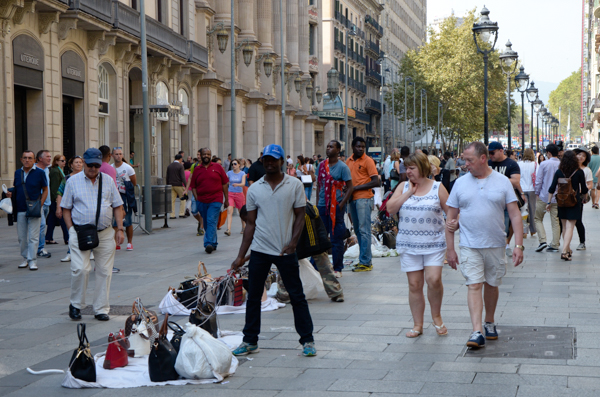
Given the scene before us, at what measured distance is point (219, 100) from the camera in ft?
130

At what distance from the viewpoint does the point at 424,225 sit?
22.9 feet

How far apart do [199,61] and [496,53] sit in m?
56.1

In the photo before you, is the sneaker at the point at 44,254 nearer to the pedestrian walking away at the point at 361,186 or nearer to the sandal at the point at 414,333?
the pedestrian walking away at the point at 361,186

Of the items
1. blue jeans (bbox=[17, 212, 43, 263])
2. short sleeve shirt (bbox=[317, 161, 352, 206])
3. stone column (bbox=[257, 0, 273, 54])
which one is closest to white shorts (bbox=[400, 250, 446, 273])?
short sleeve shirt (bbox=[317, 161, 352, 206])

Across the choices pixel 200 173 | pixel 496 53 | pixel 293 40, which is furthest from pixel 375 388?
pixel 496 53

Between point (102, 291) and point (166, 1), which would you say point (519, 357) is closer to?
point (102, 291)

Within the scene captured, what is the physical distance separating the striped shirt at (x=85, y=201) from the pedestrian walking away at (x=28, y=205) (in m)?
4.08

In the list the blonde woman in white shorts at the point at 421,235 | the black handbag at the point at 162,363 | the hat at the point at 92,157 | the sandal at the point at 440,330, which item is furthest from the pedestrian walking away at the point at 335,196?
the black handbag at the point at 162,363

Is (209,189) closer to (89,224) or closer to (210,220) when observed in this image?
(210,220)

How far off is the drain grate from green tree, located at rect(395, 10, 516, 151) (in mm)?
73472

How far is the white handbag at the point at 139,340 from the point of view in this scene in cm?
646

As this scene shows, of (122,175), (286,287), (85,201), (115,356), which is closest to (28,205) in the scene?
(122,175)

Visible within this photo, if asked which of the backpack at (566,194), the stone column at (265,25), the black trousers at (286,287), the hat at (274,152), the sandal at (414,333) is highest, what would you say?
the stone column at (265,25)

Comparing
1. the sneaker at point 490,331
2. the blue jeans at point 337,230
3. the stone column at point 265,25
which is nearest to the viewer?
the sneaker at point 490,331
